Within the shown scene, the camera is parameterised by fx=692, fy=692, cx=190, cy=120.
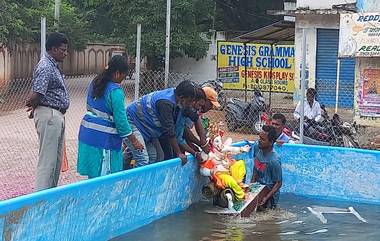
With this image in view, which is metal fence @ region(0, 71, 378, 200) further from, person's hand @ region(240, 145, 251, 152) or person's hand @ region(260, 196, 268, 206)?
person's hand @ region(260, 196, 268, 206)

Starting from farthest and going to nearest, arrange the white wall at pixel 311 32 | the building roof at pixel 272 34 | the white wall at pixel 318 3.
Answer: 1. the building roof at pixel 272 34
2. the white wall at pixel 318 3
3. the white wall at pixel 311 32

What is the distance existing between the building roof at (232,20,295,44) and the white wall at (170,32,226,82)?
12.4 feet

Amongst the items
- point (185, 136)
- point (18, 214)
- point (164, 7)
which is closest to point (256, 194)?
point (185, 136)

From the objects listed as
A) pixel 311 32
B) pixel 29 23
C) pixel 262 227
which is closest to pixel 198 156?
pixel 262 227

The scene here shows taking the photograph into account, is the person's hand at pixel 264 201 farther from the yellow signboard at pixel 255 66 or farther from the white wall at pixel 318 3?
the white wall at pixel 318 3

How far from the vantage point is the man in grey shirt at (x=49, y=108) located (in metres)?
6.93

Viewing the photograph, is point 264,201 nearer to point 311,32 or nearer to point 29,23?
point 311,32

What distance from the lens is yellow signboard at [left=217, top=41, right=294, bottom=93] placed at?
848 inches

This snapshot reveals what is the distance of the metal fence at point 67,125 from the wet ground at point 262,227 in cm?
213

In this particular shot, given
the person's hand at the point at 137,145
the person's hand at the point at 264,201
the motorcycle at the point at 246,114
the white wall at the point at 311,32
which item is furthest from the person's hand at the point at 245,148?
the white wall at the point at 311,32

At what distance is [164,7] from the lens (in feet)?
79.2

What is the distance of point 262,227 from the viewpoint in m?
7.87

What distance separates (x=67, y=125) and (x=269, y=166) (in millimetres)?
8519

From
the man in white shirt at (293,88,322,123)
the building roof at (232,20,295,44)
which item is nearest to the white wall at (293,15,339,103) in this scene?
the building roof at (232,20,295,44)
